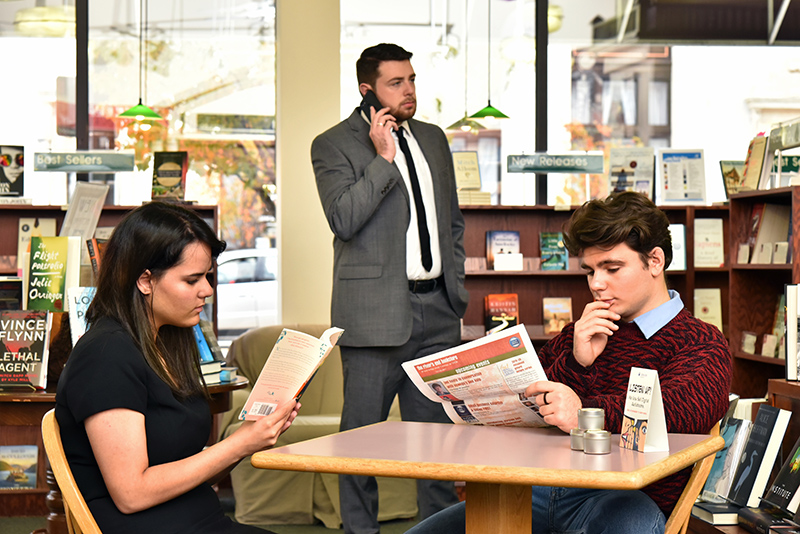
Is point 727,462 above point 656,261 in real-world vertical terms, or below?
below

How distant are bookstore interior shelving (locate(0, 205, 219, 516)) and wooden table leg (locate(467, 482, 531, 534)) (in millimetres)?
1541

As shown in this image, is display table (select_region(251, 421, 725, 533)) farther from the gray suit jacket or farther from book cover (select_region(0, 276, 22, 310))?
book cover (select_region(0, 276, 22, 310))

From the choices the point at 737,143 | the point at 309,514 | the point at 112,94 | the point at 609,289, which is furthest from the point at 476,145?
the point at 609,289

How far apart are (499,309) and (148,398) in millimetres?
3563

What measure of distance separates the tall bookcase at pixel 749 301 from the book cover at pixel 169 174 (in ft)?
9.82

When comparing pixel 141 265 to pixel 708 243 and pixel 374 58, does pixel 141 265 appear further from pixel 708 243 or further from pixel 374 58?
pixel 708 243

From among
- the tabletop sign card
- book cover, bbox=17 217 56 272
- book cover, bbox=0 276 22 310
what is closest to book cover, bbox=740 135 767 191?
the tabletop sign card

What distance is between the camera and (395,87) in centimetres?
302

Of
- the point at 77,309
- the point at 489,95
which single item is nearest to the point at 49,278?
the point at 77,309

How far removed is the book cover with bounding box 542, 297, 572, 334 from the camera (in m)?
5.26

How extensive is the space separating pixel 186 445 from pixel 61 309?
146 cm

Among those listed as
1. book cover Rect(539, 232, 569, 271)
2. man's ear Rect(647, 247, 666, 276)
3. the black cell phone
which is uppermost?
the black cell phone


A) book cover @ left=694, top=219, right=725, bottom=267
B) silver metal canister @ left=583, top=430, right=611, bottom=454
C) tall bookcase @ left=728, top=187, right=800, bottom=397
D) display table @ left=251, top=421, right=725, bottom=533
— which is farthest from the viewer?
book cover @ left=694, top=219, right=725, bottom=267

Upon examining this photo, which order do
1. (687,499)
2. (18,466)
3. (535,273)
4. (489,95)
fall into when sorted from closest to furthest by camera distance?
(687,499), (18,466), (535,273), (489,95)
